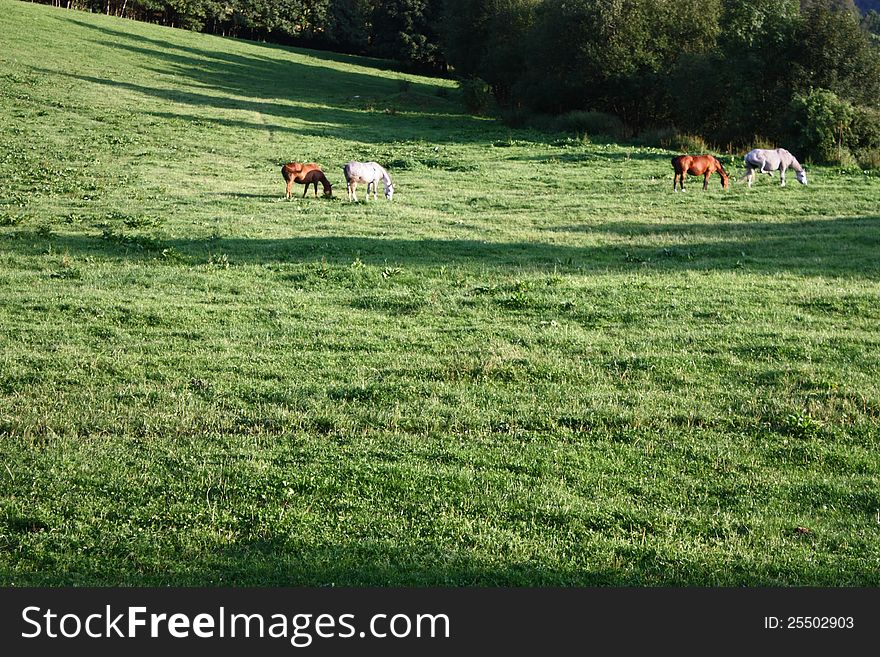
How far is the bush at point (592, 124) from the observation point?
49.1 m

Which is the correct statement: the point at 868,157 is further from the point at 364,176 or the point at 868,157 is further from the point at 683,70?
the point at 364,176

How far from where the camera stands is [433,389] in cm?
1104

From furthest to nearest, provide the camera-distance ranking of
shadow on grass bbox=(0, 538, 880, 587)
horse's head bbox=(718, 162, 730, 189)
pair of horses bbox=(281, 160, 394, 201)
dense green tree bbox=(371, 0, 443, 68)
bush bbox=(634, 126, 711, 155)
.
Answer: dense green tree bbox=(371, 0, 443, 68) → bush bbox=(634, 126, 711, 155) → horse's head bbox=(718, 162, 730, 189) → pair of horses bbox=(281, 160, 394, 201) → shadow on grass bbox=(0, 538, 880, 587)

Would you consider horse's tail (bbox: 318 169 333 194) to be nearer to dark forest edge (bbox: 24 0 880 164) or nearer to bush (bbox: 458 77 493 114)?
dark forest edge (bbox: 24 0 880 164)

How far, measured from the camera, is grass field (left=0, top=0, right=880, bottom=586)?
7086mm

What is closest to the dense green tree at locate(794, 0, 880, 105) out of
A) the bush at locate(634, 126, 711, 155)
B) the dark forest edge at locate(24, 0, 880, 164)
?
the dark forest edge at locate(24, 0, 880, 164)

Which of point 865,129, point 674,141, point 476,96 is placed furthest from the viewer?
point 476,96

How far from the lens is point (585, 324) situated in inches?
570

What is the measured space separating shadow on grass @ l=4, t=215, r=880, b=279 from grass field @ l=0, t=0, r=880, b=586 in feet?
0.40

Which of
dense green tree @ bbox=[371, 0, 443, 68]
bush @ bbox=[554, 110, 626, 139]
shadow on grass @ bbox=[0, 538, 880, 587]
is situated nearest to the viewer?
shadow on grass @ bbox=[0, 538, 880, 587]

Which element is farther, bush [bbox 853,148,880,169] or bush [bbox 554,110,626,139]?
Result: bush [bbox 554,110,626,139]

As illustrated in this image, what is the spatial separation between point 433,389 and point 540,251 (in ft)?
35.2

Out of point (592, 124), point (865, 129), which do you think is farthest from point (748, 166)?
point (592, 124)

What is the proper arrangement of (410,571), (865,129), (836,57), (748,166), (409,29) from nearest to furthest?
(410,571)
(748,166)
(865,129)
(836,57)
(409,29)
